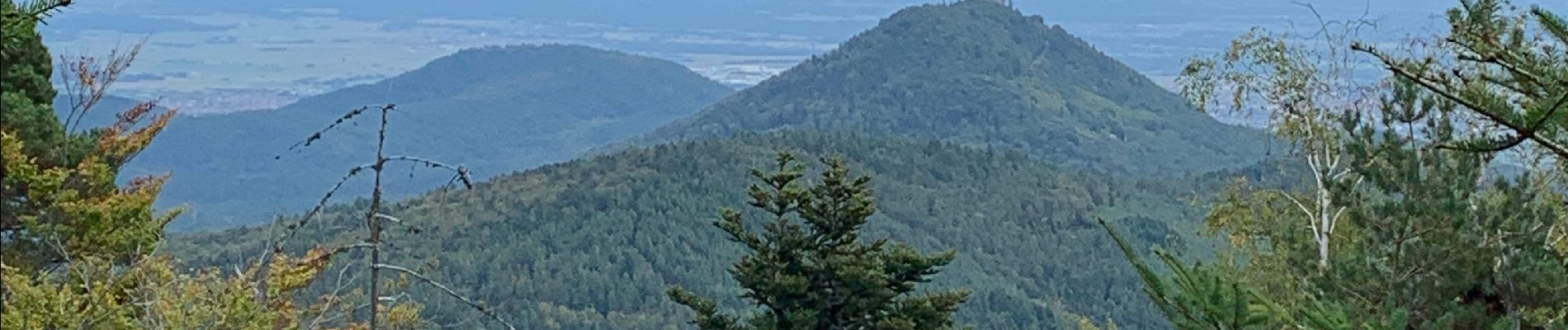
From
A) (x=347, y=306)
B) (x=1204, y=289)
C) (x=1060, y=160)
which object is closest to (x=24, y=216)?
(x=347, y=306)

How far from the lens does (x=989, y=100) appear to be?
171875 millimetres

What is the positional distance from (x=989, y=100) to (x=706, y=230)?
297 feet

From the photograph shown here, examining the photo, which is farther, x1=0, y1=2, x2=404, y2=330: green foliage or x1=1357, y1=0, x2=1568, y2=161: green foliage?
x1=0, y1=2, x2=404, y2=330: green foliage

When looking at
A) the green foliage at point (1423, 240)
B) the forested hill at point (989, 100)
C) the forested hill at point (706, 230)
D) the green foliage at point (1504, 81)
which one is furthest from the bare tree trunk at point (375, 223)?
the forested hill at point (989, 100)

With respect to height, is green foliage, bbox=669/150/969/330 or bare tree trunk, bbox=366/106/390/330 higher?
bare tree trunk, bbox=366/106/390/330

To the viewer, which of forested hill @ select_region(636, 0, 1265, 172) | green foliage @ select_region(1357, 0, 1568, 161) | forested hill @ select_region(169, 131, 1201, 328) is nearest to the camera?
green foliage @ select_region(1357, 0, 1568, 161)

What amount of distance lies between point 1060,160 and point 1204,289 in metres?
152

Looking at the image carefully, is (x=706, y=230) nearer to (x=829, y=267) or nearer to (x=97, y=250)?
(x=97, y=250)

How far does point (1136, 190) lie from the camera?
350 ft

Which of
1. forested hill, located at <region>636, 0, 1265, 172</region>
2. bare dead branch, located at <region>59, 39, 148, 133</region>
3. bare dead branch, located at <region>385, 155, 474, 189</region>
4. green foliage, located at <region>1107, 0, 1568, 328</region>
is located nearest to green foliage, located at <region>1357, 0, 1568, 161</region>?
green foliage, located at <region>1107, 0, 1568, 328</region>

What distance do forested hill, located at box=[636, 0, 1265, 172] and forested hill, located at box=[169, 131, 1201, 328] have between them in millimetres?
50162

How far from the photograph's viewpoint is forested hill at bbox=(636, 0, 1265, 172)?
160750mm

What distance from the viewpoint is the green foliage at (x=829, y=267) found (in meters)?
9.70

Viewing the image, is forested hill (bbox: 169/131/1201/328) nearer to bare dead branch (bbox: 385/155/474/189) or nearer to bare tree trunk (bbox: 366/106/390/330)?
bare tree trunk (bbox: 366/106/390/330)
